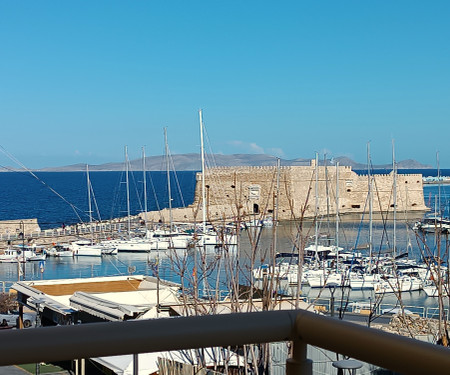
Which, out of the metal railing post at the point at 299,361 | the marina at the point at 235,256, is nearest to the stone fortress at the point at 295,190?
the marina at the point at 235,256

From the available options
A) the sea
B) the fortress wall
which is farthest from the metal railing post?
the fortress wall

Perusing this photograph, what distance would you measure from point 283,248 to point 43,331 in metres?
30.4

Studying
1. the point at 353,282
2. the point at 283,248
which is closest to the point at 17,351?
the point at 353,282

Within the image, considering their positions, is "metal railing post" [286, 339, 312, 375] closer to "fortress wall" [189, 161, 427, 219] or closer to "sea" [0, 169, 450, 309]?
"sea" [0, 169, 450, 309]

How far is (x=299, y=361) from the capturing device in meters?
1.07

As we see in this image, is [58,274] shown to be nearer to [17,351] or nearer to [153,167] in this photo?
[17,351]

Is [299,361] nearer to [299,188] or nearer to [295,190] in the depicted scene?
[295,190]

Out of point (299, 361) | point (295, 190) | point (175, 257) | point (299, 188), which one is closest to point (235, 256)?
point (175, 257)

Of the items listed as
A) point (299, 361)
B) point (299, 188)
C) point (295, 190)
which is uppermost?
point (299, 361)

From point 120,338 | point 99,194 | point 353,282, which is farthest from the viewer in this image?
point 99,194

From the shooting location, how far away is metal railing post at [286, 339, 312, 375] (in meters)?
1.07

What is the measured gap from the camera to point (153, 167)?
166 metres

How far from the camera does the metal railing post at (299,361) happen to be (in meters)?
1.07

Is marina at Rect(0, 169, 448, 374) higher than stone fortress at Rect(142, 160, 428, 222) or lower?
lower
